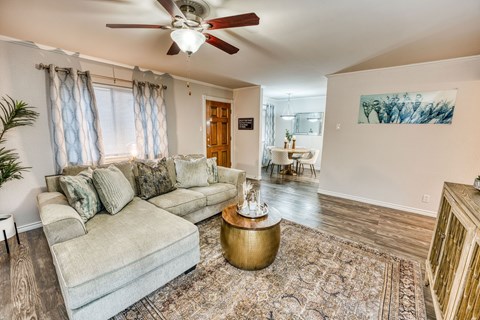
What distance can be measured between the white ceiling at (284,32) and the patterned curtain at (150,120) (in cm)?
44

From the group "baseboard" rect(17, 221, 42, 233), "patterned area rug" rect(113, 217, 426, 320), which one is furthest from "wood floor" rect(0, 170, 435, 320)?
"patterned area rug" rect(113, 217, 426, 320)

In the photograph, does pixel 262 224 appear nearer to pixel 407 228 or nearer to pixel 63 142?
pixel 407 228

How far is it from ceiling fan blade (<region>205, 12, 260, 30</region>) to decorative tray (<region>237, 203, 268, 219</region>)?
1.59 meters

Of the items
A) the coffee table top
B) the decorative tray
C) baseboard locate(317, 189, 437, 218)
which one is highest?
the decorative tray

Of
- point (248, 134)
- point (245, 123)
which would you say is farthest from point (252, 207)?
point (245, 123)

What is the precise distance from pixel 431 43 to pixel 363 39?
0.83m

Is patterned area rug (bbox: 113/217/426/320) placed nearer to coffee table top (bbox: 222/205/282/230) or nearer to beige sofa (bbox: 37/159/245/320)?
beige sofa (bbox: 37/159/245/320)

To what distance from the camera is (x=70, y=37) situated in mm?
2285

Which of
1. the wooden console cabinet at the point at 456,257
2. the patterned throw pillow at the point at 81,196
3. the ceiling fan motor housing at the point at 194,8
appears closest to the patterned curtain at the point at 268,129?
the ceiling fan motor housing at the point at 194,8

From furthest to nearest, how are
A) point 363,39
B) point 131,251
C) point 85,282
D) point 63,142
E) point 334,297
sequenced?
point 63,142, point 363,39, point 334,297, point 131,251, point 85,282

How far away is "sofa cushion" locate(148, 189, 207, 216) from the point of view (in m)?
2.36

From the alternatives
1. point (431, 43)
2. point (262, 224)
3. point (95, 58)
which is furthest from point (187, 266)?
point (431, 43)

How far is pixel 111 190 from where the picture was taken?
2051 millimetres

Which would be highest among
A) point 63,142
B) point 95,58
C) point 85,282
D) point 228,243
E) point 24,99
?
point 95,58
